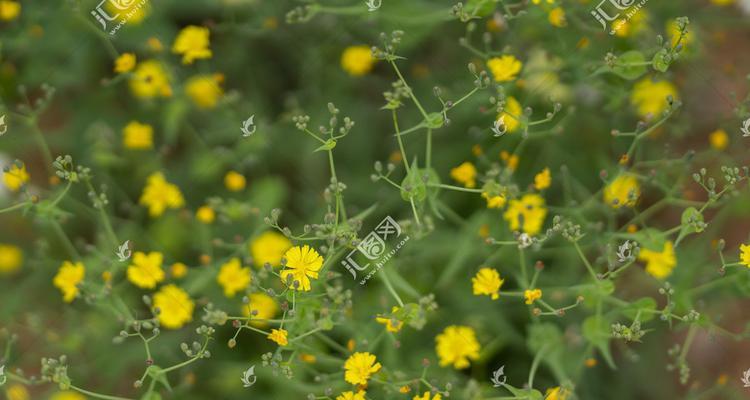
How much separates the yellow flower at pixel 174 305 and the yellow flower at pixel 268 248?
14.1 inches

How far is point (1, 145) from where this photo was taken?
3568 millimetres

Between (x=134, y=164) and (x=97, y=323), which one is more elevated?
(x=134, y=164)

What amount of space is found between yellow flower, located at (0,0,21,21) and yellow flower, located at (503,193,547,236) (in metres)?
2.42

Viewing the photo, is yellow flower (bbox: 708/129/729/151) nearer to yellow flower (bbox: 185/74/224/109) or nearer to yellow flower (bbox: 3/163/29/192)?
yellow flower (bbox: 185/74/224/109)

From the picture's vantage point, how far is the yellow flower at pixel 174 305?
297 centimetres

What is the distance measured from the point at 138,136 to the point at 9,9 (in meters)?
Result: 0.81

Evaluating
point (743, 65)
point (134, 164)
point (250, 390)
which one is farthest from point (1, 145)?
point (743, 65)

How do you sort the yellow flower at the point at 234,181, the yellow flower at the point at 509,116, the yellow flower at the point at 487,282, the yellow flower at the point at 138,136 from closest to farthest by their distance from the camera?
the yellow flower at the point at 487,282 < the yellow flower at the point at 509,116 < the yellow flower at the point at 234,181 < the yellow flower at the point at 138,136

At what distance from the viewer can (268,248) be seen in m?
3.28

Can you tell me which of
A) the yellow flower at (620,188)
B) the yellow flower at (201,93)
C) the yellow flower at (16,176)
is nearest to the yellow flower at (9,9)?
the yellow flower at (201,93)

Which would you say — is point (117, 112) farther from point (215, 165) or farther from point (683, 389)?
point (683, 389)

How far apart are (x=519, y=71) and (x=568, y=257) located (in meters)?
0.89

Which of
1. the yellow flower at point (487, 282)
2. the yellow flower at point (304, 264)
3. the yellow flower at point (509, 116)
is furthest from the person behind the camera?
the yellow flower at point (509, 116)

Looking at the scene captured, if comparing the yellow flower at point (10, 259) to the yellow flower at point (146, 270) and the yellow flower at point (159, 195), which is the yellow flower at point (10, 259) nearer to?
the yellow flower at point (159, 195)
